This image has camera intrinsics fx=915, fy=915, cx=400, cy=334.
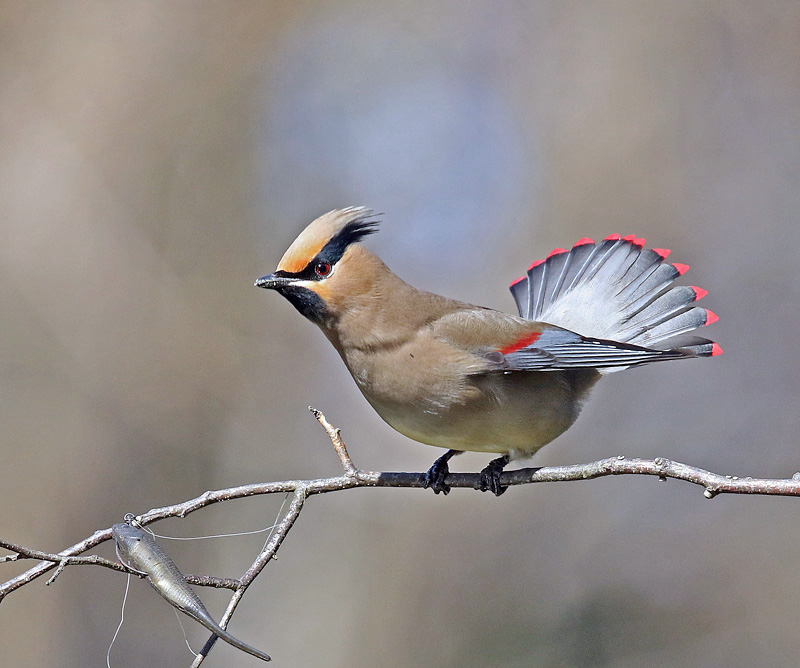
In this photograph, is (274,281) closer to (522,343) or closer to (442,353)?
(442,353)

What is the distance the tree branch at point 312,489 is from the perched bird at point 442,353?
0.30 metres

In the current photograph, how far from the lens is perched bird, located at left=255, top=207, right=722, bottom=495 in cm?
328

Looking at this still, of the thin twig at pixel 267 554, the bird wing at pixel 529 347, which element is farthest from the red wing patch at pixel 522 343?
the thin twig at pixel 267 554

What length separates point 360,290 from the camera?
3.42 meters

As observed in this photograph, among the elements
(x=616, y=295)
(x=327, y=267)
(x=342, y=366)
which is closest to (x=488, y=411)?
(x=327, y=267)

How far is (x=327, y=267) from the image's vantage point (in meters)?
3.36

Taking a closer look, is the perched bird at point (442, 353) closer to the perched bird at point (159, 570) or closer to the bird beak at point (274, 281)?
the bird beak at point (274, 281)

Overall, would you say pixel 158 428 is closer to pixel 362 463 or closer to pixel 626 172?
pixel 362 463

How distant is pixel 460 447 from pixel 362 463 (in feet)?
14.5

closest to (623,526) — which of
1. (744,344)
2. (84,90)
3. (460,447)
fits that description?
(744,344)

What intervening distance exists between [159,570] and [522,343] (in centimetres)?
170

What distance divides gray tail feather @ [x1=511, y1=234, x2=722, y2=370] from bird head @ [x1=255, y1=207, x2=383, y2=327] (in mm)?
1193

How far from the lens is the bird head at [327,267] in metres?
3.29

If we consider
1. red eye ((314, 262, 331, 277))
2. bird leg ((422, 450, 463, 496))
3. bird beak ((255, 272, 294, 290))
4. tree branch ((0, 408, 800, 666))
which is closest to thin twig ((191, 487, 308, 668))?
tree branch ((0, 408, 800, 666))
